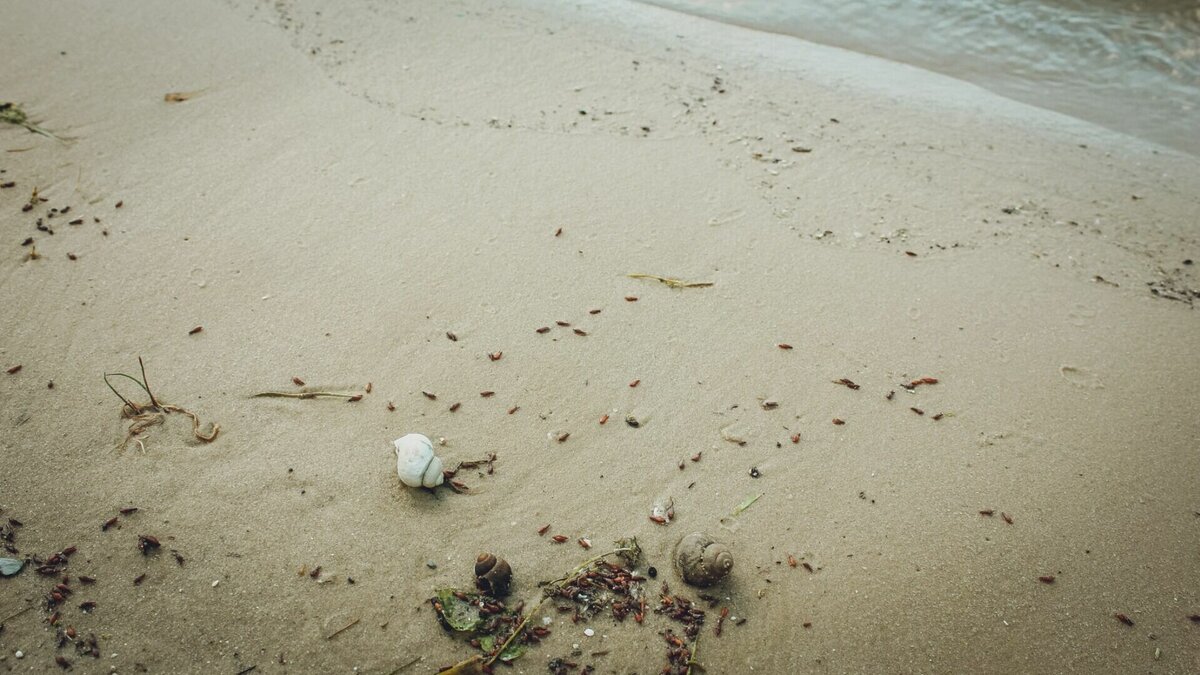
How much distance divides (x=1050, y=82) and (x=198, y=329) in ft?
21.5

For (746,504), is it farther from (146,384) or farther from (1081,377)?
→ (146,384)

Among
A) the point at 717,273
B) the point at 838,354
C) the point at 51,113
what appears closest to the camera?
the point at 838,354

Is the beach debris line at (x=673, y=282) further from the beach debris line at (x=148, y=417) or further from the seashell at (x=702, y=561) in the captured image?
the beach debris line at (x=148, y=417)

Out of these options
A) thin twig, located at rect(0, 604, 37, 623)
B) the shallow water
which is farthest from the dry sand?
the shallow water

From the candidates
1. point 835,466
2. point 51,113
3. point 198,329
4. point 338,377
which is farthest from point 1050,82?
point 51,113

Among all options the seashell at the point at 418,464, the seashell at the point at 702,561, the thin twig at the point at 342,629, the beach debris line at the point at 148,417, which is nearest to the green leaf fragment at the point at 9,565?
the beach debris line at the point at 148,417

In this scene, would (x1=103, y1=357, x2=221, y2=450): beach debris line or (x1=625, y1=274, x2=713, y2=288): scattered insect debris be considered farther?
(x1=625, y1=274, x2=713, y2=288): scattered insect debris

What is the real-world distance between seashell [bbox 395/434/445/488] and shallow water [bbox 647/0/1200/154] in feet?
17.4

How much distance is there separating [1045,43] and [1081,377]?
4584mm

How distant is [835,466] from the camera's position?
8.39 ft

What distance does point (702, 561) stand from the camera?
2127 millimetres

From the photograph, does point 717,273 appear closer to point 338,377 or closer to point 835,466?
point 835,466

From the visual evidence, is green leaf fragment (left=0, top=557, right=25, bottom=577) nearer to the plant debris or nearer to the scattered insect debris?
the scattered insect debris

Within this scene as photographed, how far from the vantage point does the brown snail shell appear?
2.09m
